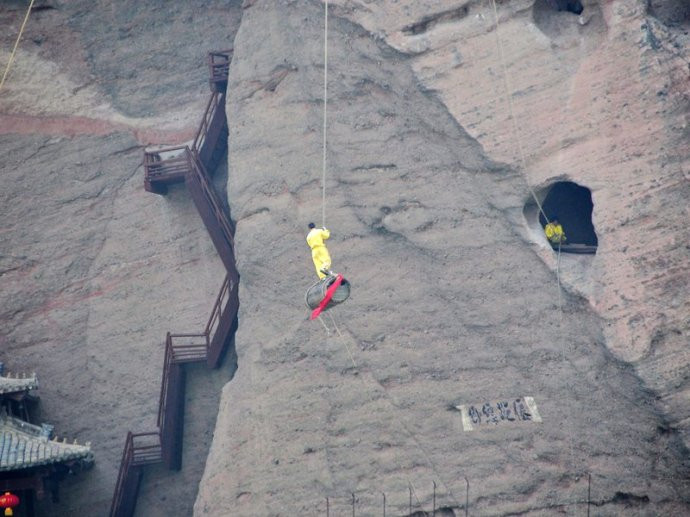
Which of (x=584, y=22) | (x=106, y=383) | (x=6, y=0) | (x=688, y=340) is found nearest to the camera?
(x=688, y=340)

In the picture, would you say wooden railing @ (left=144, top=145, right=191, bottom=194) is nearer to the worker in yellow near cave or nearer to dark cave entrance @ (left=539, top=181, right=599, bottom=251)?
dark cave entrance @ (left=539, top=181, right=599, bottom=251)

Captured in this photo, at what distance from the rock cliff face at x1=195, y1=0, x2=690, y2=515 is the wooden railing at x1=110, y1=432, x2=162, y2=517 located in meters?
2.30

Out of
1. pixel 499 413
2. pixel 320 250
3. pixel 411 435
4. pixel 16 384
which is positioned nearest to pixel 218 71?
pixel 320 250

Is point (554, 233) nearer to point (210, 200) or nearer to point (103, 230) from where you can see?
point (210, 200)

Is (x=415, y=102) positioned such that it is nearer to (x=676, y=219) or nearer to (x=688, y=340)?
(x=676, y=219)

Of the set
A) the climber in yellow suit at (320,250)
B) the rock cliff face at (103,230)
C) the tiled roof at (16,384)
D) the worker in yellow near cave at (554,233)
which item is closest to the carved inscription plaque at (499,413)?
the worker in yellow near cave at (554,233)

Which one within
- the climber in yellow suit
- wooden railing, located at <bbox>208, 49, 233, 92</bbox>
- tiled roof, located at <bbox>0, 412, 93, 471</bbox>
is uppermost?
wooden railing, located at <bbox>208, 49, 233, 92</bbox>

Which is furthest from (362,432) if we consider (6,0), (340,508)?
(6,0)

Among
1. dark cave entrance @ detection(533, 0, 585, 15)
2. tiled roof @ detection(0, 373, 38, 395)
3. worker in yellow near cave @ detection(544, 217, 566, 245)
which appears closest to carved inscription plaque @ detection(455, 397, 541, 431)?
worker in yellow near cave @ detection(544, 217, 566, 245)

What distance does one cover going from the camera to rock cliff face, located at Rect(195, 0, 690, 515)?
16062 mm

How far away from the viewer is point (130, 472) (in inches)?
762

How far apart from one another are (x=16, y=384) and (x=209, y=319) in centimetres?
342

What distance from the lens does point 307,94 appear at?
1808cm

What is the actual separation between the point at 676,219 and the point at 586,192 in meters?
2.33
